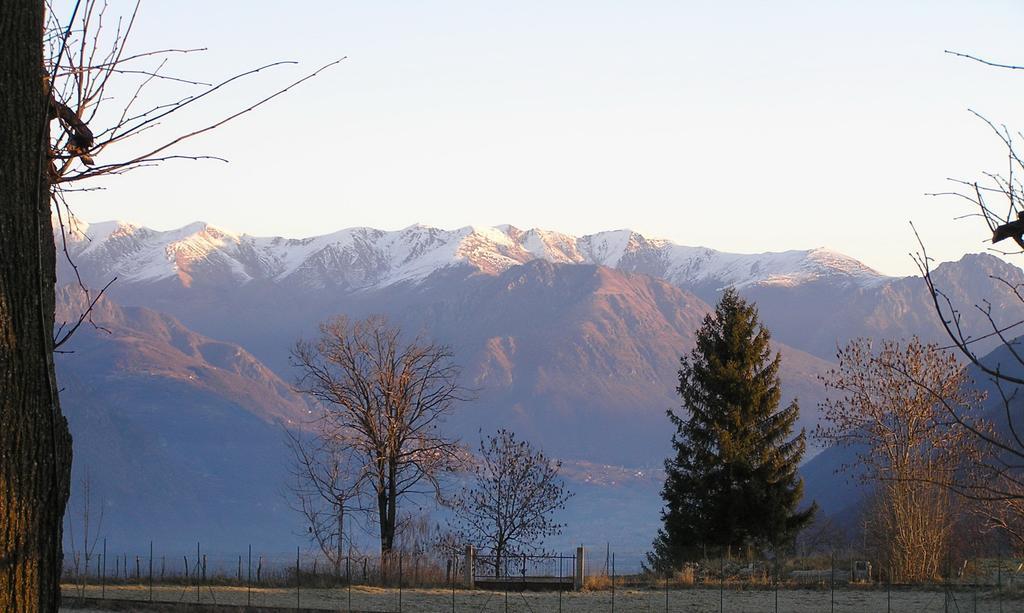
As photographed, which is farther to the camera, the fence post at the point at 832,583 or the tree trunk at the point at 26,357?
the fence post at the point at 832,583

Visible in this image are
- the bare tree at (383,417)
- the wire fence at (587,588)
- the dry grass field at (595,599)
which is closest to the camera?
the dry grass field at (595,599)

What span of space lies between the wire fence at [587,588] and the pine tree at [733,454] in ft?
12.3

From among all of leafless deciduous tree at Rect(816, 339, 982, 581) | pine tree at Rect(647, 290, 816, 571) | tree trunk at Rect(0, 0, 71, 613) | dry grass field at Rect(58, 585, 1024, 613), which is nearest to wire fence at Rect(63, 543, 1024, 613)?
dry grass field at Rect(58, 585, 1024, 613)

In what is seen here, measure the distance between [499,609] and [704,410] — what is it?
57.5ft

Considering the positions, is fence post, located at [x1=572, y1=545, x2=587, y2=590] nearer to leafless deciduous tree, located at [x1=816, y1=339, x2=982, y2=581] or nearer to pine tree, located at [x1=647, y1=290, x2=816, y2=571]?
leafless deciduous tree, located at [x1=816, y1=339, x2=982, y2=581]

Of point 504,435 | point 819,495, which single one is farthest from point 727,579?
point 819,495

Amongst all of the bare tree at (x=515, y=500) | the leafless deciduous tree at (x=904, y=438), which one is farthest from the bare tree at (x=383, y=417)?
the leafless deciduous tree at (x=904, y=438)

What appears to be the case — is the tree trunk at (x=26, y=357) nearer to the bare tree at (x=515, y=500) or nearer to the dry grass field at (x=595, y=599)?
the dry grass field at (x=595, y=599)

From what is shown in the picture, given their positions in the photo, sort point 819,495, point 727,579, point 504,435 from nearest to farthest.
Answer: point 727,579
point 504,435
point 819,495

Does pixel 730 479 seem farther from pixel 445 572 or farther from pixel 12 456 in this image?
pixel 12 456

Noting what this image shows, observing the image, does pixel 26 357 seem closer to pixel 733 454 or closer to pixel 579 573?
pixel 579 573

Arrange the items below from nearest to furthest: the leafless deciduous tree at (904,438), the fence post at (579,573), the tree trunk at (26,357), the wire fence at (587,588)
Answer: the tree trunk at (26,357), the wire fence at (587,588), the fence post at (579,573), the leafless deciduous tree at (904,438)

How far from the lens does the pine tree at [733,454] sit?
38094mm

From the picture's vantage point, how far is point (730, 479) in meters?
38.3
